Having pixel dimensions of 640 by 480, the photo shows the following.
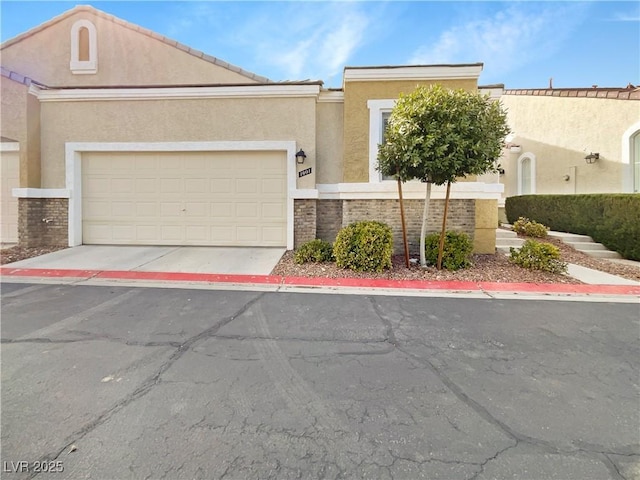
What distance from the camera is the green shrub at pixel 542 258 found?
657 centimetres

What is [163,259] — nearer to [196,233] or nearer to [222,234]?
[196,233]

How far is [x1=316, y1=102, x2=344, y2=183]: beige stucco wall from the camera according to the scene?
8.62 m

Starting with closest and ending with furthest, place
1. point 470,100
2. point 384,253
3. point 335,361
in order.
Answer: point 335,361 < point 470,100 < point 384,253

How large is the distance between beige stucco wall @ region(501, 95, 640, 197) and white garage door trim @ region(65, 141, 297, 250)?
437 inches

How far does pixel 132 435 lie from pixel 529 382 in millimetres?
3268

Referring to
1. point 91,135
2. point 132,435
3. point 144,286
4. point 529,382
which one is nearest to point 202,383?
point 132,435

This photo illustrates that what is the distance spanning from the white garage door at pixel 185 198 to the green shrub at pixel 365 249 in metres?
2.46

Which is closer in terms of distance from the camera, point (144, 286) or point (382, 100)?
point (144, 286)

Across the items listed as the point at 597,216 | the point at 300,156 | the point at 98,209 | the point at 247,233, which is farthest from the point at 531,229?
the point at 98,209

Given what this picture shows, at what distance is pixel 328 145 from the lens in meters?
8.67

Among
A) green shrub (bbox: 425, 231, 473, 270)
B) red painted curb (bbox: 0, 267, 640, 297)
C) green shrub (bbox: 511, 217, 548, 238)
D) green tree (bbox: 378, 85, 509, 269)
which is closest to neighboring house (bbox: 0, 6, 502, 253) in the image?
green shrub (bbox: 425, 231, 473, 270)

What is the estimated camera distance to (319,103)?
8.62 meters

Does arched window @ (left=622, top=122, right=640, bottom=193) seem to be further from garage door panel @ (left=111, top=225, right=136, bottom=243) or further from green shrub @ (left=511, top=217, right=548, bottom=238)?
garage door panel @ (left=111, top=225, right=136, bottom=243)

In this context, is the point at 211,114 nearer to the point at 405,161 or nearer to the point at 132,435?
the point at 405,161
